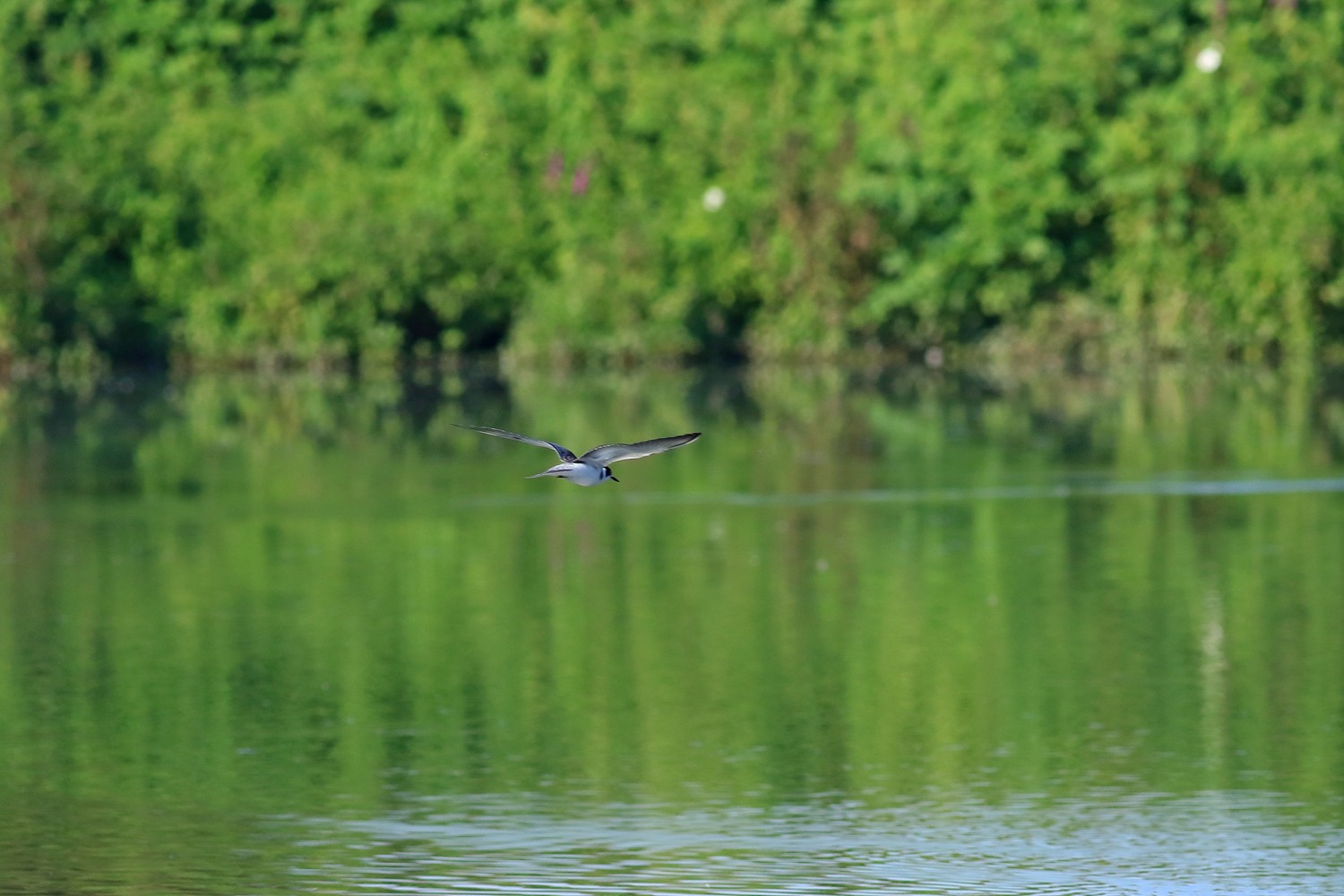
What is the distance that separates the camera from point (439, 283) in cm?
4209

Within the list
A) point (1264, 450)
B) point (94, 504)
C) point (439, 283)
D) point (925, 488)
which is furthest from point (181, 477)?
point (439, 283)

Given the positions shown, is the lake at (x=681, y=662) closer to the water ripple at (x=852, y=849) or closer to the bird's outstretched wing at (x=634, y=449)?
the water ripple at (x=852, y=849)

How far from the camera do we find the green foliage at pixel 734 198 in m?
→ 41.2

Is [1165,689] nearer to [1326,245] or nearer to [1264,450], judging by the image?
[1264,450]

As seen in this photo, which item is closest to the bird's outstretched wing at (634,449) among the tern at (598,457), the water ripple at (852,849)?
the tern at (598,457)

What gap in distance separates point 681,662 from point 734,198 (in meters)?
28.1

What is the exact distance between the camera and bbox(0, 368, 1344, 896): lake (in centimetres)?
1084

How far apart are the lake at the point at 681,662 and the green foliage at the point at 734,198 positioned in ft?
41.2

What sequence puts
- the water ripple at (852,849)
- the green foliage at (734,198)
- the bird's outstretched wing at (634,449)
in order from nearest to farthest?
the bird's outstretched wing at (634,449)
the water ripple at (852,849)
the green foliage at (734,198)

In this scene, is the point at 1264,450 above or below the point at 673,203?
below

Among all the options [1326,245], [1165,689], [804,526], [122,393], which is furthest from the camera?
[1326,245]

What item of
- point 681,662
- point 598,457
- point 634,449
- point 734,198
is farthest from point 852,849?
point 734,198

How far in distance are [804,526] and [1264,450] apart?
244 inches

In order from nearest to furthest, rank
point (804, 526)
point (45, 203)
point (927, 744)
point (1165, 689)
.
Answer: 1. point (927, 744)
2. point (1165, 689)
3. point (804, 526)
4. point (45, 203)
